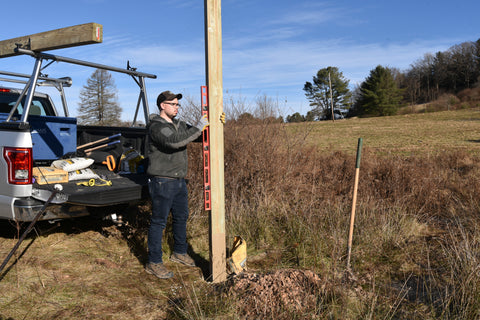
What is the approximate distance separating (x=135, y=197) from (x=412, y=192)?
15.9 ft

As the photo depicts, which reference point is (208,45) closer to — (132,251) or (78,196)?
(78,196)

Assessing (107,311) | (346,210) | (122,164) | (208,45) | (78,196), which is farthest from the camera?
(346,210)

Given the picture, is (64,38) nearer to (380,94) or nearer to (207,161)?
(207,161)

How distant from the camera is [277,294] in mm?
3104

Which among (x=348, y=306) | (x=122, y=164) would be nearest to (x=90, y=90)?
(x=122, y=164)

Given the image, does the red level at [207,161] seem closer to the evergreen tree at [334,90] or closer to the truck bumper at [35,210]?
the truck bumper at [35,210]

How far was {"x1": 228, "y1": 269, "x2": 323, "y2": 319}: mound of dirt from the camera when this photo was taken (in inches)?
117

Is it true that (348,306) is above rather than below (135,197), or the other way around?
below

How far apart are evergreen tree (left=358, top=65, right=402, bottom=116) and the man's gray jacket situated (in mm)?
54678

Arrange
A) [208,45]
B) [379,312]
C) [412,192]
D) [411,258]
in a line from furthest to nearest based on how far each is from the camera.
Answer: [412,192] → [411,258] → [208,45] → [379,312]

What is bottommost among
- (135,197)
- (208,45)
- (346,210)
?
(346,210)

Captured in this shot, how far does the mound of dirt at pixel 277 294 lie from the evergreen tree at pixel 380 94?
54977 millimetres

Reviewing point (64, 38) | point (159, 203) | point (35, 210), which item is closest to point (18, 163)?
point (35, 210)

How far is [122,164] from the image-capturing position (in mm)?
5238
